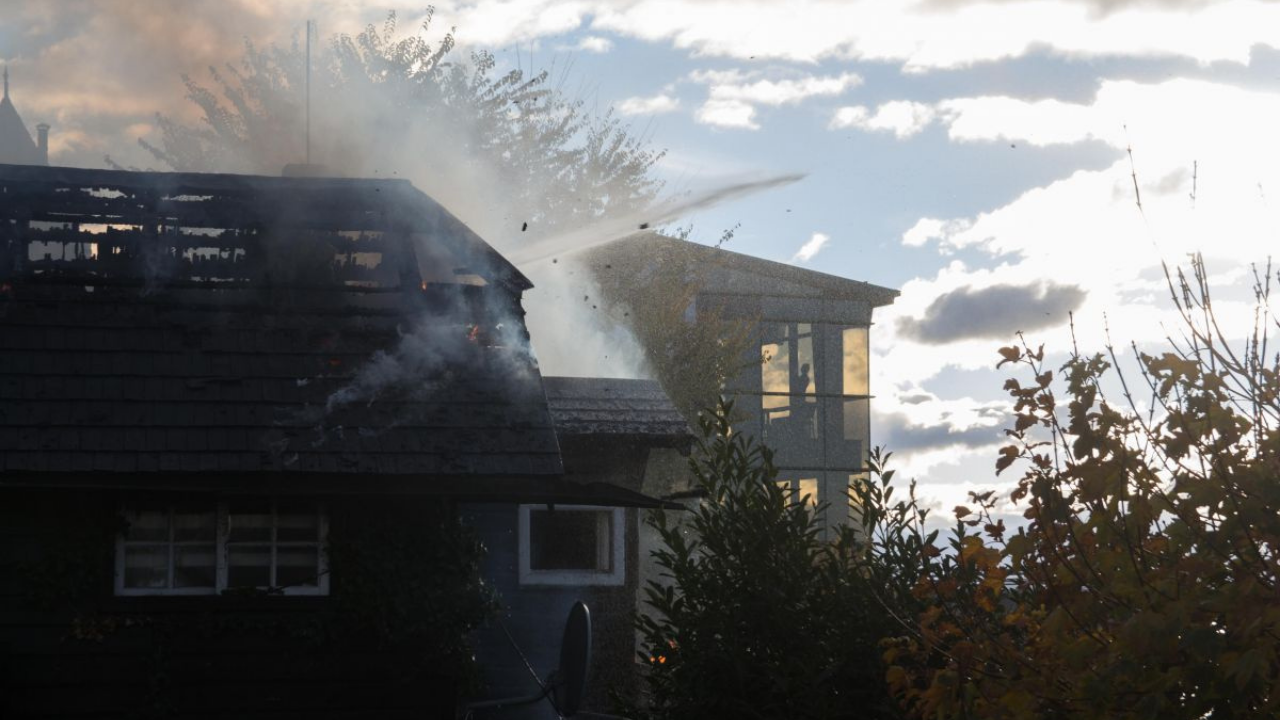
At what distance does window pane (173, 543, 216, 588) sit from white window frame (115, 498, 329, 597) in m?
0.05

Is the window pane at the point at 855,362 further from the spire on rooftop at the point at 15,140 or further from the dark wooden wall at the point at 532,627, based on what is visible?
the spire on rooftop at the point at 15,140

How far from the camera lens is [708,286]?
35.5 metres

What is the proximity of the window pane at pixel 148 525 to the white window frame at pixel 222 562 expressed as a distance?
0.19ft

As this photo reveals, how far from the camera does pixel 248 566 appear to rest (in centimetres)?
1257

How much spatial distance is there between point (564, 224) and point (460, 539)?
2261 cm

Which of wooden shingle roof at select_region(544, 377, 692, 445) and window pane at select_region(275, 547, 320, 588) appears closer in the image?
window pane at select_region(275, 547, 320, 588)

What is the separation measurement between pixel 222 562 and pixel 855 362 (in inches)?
1072

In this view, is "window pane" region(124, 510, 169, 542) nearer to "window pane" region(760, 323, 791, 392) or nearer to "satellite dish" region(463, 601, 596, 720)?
"satellite dish" region(463, 601, 596, 720)

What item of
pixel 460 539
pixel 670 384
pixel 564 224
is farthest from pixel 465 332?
pixel 564 224

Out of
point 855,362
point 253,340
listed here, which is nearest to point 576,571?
point 253,340

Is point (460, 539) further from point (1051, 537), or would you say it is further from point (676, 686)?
point (1051, 537)

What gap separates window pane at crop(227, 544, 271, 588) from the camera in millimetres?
12523

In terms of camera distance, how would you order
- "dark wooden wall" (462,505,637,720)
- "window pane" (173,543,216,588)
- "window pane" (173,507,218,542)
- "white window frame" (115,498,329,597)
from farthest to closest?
"dark wooden wall" (462,505,637,720) < "window pane" (173,507,218,542) < "window pane" (173,543,216,588) < "white window frame" (115,498,329,597)

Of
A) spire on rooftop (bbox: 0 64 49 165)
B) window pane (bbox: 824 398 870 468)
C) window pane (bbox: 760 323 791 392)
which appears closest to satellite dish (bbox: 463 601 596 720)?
window pane (bbox: 760 323 791 392)
